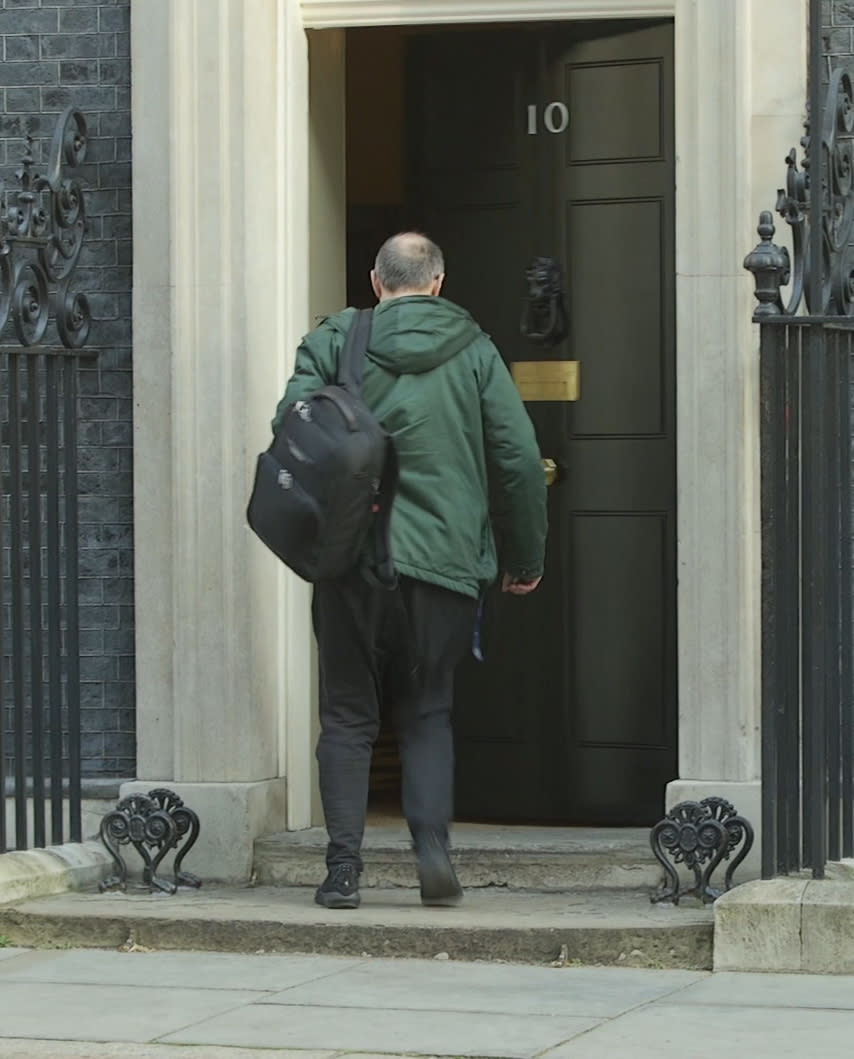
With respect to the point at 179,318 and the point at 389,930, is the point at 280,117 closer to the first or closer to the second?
the point at 179,318

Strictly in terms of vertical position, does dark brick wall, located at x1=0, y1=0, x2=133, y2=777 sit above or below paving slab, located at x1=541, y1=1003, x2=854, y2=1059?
above

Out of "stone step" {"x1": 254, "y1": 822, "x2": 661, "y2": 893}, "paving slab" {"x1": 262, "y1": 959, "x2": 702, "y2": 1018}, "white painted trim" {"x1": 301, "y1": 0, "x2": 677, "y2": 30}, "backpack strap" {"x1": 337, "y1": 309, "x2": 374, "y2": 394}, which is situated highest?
"white painted trim" {"x1": 301, "y1": 0, "x2": 677, "y2": 30}

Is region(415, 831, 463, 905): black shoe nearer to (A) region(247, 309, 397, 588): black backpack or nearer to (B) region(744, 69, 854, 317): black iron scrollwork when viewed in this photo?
(A) region(247, 309, 397, 588): black backpack

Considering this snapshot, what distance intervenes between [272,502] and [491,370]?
2.51 feet

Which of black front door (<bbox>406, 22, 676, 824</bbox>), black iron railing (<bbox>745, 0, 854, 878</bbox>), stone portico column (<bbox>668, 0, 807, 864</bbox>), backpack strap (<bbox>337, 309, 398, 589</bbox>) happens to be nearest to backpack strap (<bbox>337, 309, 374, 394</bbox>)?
backpack strap (<bbox>337, 309, 398, 589</bbox>)

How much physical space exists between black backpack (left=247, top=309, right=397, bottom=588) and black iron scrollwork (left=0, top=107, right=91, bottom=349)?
114 centimetres

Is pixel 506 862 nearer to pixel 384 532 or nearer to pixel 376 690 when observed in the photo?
pixel 376 690

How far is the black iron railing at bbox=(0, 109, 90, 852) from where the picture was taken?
7.55 metres

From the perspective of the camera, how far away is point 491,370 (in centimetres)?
711

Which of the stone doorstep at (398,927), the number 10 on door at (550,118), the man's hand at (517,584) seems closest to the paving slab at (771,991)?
the stone doorstep at (398,927)

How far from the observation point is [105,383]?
8086 millimetres

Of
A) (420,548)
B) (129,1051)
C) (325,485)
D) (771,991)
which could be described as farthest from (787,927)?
(129,1051)

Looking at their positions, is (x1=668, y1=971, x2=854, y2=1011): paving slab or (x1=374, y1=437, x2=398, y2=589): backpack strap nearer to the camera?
(x1=668, y1=971, x2=854, y2=1011): paving slab

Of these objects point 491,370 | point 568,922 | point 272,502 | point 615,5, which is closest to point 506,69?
point 615,5
